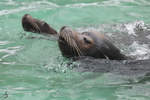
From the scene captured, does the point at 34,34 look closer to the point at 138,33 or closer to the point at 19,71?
the point at 19,71

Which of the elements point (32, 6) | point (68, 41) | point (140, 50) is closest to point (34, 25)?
point (68, 41)

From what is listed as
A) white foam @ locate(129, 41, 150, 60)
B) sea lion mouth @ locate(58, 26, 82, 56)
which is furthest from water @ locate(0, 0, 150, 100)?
sea lion mouth @ locate(58, 26, 82, 56)

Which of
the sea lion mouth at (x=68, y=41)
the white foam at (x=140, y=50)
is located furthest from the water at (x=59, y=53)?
the sea lion mouth at (x=68, y=41)

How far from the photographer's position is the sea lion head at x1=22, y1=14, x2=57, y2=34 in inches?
250

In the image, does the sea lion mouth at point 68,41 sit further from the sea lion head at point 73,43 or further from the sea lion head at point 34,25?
the sea lion head at point 34,25

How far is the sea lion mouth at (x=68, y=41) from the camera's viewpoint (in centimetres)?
558

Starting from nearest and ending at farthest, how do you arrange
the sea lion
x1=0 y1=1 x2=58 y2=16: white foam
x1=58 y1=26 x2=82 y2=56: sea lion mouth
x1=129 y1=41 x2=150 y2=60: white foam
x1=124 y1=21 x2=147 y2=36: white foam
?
x1=58 y1=26 x2=82 y2=56: sea lion mouth → the sea lion → x1=129 y1=41 x2=150 y2=60: white foam → x1=124 y1=21 x2=147 y2=36: white foam → x1=0 y1=1 x2=58 y2=16: white foam

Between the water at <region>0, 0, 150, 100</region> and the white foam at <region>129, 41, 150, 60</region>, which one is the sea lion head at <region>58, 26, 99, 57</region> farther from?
the white foam at <region>129, 41, 150, 60</region>

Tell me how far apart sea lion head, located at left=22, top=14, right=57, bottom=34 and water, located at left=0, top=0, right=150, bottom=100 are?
237mm

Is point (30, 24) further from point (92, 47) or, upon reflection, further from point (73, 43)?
point (92, 47)

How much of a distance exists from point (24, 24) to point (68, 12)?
250 centimetres

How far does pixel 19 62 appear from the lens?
236 inches

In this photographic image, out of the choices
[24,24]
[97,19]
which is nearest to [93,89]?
[24,24]

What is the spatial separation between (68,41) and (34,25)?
1067 mm
